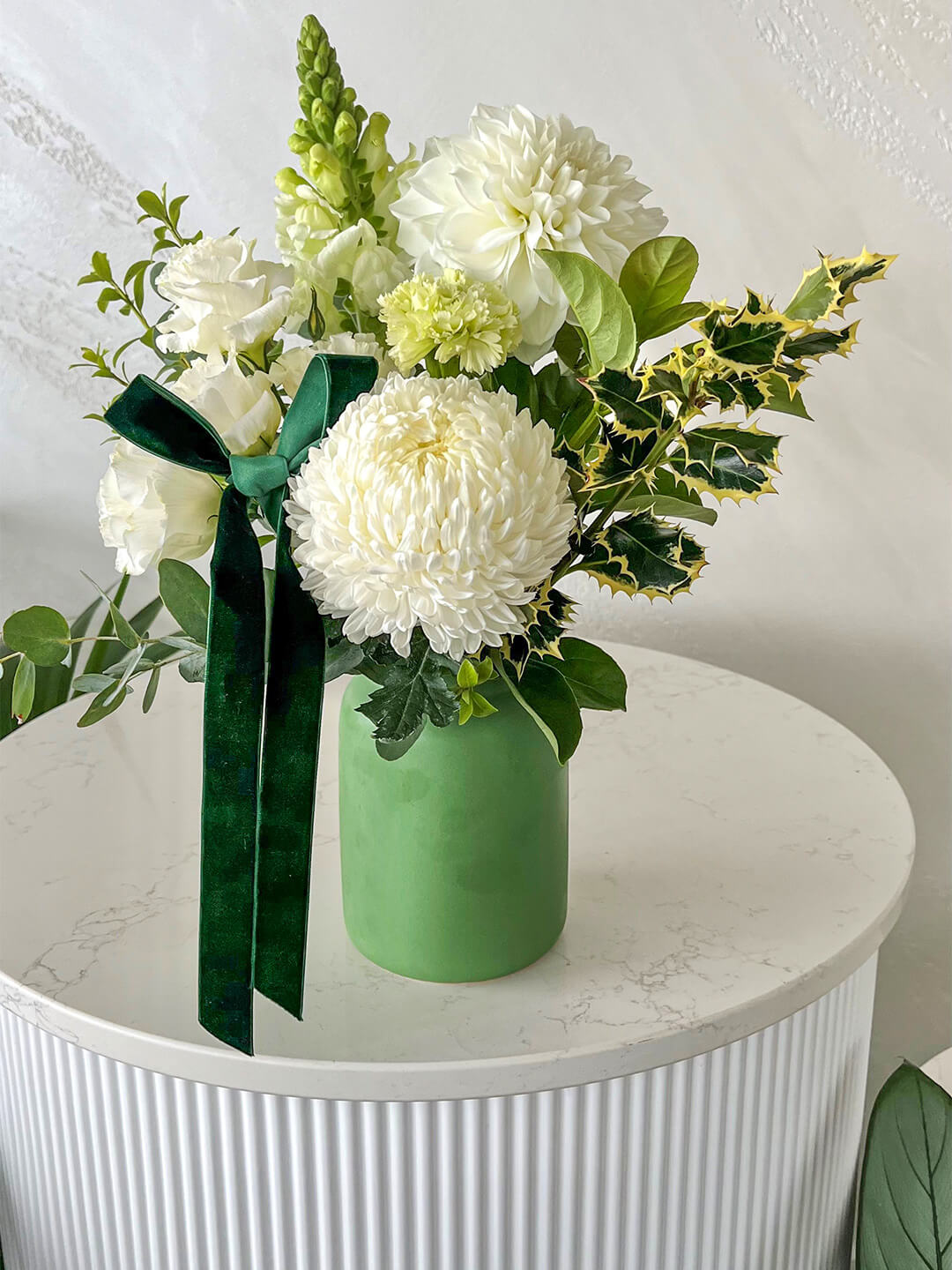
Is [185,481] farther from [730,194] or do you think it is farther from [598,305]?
[730,194]

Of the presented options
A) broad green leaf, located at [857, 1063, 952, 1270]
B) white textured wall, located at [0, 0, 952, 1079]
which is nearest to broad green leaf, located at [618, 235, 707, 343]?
white textured wall, located at [0, 0, 952, 1079]

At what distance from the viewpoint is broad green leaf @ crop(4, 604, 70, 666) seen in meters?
0.68

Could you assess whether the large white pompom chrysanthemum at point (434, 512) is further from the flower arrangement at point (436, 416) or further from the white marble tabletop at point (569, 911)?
the white marble tabletop at point (569, 911)

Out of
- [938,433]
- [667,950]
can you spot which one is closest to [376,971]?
[667,950]

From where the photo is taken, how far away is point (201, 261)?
0.60m

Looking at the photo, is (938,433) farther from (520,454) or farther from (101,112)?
(101,112)

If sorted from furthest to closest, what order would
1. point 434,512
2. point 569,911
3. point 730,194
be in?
point 730,194
point 569,911
point 434,512

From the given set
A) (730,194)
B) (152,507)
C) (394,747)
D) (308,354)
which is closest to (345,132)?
(308,354)

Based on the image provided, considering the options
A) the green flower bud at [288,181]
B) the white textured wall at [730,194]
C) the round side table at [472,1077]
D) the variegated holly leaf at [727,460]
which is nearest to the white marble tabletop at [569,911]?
the round side table at [472,1077]

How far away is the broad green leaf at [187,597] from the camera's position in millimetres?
674

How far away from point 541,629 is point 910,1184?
592mm

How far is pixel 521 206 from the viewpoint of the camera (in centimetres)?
59

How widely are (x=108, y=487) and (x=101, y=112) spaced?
2.71ft

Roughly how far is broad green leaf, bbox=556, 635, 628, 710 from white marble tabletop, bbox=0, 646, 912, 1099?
7.6 inches
